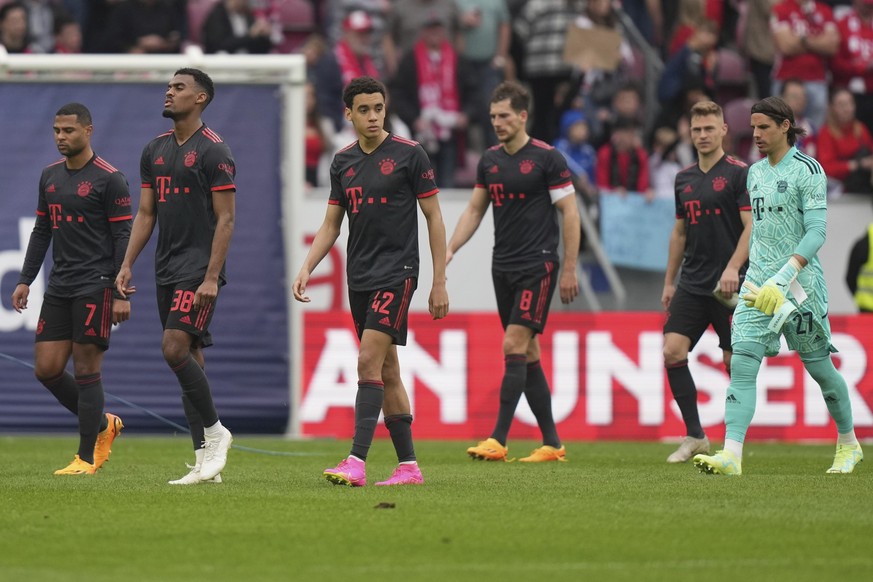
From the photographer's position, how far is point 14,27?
56.0 feet

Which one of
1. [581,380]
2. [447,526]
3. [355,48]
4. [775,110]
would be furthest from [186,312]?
A: [355,48]

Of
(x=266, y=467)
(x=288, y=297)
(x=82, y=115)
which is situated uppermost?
(x=82, y=115)

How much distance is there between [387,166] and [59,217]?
2449 mm

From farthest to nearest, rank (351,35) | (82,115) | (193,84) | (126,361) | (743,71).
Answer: (743,71) → (351,35) → (126,361) → (82,115) → (193,84)

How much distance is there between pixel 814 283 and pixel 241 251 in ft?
21.5

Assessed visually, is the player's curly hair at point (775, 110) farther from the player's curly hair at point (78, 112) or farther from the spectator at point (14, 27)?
the spectator at point (14, 27)

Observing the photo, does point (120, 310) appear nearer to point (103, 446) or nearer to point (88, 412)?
point (88, 412)

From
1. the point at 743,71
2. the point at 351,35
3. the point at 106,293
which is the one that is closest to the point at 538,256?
the point at 106,293

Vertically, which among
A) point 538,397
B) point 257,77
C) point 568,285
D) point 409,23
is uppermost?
point 409,23

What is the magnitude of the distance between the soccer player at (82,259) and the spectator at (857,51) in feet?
37.3

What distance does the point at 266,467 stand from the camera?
11.0 meters

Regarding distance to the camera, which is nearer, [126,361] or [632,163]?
[126,361]

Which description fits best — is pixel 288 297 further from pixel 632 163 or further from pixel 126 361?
pixel 632 163

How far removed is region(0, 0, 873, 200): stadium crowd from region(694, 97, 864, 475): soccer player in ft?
23.8
